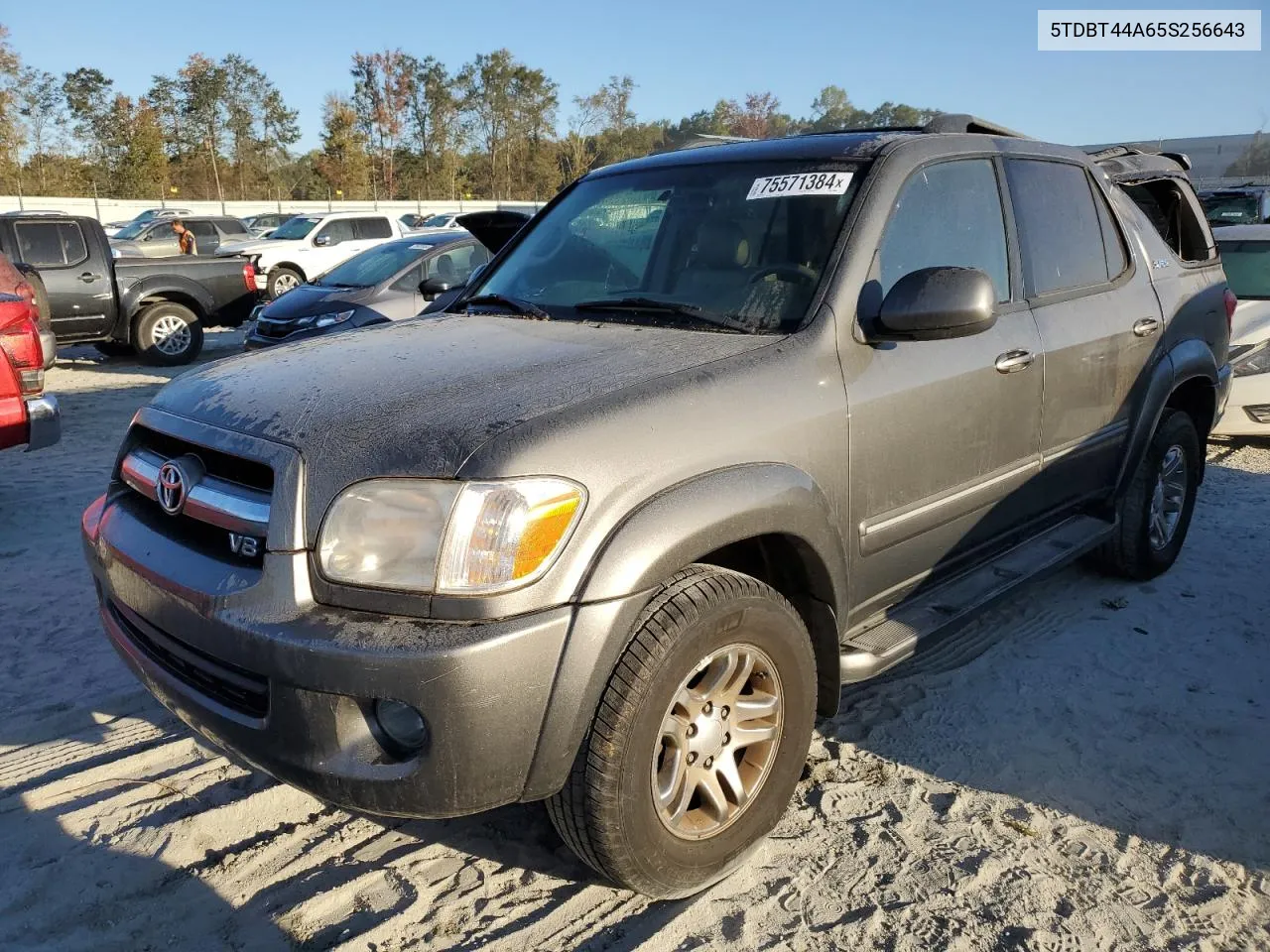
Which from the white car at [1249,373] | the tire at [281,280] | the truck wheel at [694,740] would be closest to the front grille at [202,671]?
the truck wheel at [694,740]

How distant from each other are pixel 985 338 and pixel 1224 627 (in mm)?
1998

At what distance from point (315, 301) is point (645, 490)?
332 inches

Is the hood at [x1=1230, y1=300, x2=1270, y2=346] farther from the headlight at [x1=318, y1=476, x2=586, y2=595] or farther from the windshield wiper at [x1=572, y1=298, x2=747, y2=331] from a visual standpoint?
the headlight at [x1=318, y1=476, x2=586, y2=595]

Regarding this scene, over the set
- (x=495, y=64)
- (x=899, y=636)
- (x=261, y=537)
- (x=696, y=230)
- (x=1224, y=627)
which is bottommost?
(x=1224, y=627)

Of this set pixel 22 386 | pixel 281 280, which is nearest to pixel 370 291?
pixel 22 386

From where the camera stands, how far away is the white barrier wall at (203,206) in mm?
37406

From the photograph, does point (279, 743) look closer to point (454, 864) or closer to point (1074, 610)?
point (454, 864)

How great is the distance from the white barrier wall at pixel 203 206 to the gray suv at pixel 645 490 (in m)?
36.9

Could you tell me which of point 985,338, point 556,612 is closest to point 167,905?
point 556,612

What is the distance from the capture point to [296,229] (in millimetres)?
20188

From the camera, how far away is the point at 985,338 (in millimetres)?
3150

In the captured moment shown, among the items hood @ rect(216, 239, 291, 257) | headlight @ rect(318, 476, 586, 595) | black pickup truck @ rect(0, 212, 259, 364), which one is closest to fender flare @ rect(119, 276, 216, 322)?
black pickup truck @ rect(0, 212, 259, 364)

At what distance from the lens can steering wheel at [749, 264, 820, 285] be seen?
282 cm

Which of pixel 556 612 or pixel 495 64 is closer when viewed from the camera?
pixel 556 612
